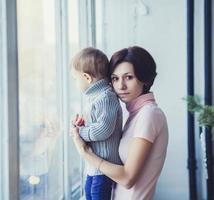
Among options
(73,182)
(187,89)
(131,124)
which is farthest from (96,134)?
(187,89)

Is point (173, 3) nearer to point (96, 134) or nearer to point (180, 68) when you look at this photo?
point (180, 68)

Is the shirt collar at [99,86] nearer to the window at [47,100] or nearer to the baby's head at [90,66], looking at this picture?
the baby's head at [90,66]

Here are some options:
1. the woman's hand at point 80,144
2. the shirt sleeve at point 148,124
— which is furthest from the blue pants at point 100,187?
the shirt sleeve at point 148,124

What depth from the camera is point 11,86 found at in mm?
1256

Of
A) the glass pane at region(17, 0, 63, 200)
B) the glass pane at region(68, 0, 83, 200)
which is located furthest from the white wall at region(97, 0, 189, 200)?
the glass pane at region(17, 0, 63, 200)

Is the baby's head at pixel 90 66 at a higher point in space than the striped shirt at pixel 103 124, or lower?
higher

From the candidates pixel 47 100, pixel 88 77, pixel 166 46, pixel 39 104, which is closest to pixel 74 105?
pixel 47 100

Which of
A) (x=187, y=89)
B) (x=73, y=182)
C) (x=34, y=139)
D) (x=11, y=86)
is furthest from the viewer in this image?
(x=187, y=89)

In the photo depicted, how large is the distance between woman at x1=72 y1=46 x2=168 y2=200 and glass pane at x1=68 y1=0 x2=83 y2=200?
101 cm

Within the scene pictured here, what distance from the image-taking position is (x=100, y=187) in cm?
139

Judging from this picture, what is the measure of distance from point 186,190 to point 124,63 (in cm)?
176

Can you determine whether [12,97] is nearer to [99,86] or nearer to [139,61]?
[99,86]

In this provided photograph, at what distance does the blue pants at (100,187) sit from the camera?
1385mm

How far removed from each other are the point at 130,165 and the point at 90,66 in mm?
381
